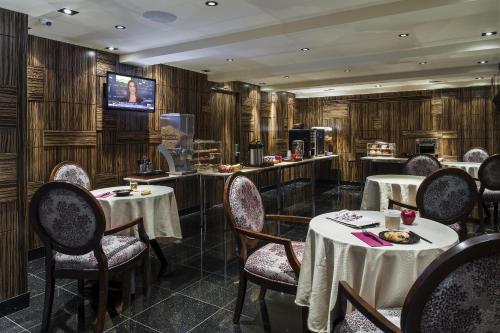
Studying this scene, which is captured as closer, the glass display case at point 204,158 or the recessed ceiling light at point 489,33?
the recessed ceiling light at point 489,33

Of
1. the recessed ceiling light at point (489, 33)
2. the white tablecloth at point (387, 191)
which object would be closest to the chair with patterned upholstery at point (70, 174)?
the white tablecloth at point (387, 191)

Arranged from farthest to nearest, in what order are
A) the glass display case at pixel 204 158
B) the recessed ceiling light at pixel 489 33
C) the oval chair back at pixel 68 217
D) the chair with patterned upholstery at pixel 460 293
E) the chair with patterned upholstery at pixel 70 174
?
the glass display case at pixel 204 158 < the recessed ceiling light at pixel 489 33 < the chair with patterned upholstery at pixel 70 174 < the oval chair back at pixel 68 217 < the chair with patterned upholstery at pixel 460 293

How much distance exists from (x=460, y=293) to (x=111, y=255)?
2.19 m

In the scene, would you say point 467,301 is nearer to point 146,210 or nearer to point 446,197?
point 446,197

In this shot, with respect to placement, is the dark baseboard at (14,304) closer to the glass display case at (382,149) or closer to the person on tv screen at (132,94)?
the person on tv screen at (132,94)

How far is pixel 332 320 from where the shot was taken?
1692 mm

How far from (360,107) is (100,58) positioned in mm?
6870

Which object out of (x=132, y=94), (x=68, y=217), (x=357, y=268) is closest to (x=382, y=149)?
(x=132, y=94)

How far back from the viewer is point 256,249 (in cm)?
260

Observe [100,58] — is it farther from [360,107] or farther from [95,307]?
[360,107]

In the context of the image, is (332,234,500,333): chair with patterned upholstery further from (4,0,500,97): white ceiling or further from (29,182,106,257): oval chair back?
(4,0,500,97): white ceiling

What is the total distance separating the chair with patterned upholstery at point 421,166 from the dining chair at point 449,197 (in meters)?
2.14

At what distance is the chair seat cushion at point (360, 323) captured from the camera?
150cm

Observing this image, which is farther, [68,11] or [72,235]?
[68,11]
